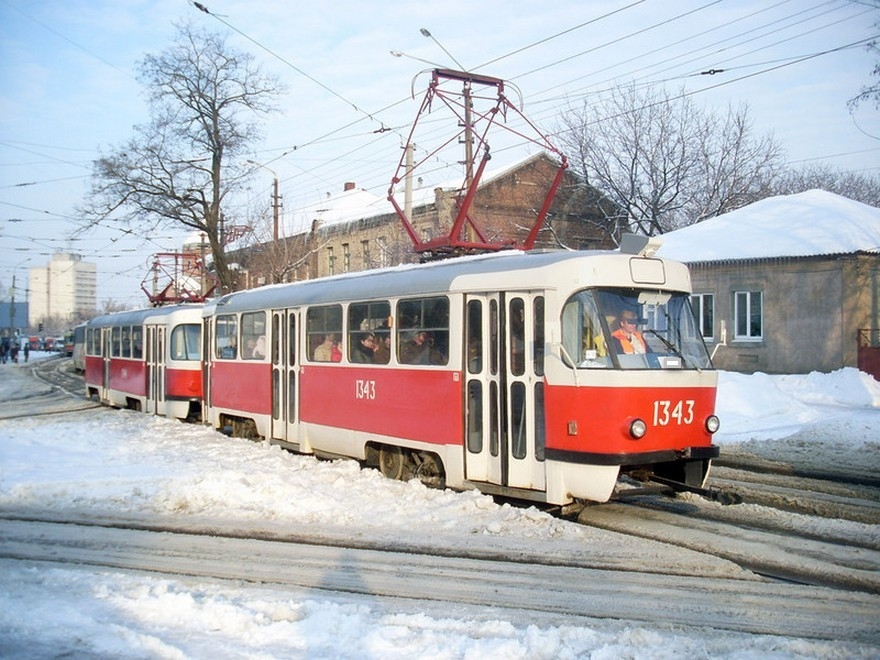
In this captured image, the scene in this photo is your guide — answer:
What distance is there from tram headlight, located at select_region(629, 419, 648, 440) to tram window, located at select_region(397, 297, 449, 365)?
2.56 m

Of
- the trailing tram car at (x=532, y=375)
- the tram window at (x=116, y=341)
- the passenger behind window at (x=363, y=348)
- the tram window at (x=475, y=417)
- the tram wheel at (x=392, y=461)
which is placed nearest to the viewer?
the trailing tram car at (x=532, y=375)

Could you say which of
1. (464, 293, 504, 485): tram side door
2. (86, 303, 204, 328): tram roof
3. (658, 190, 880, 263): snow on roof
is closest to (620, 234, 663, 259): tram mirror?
(464, 293, 504, 485): tram side door

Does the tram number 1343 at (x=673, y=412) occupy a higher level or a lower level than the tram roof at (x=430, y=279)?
lower

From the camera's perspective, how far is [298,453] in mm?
14578

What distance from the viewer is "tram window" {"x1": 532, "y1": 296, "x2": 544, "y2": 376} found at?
28.9 feet

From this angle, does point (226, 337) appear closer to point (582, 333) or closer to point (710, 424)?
point (582, 333)

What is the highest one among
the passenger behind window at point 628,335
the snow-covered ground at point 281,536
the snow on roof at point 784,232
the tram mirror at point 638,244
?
the snow on roof at point 784,232

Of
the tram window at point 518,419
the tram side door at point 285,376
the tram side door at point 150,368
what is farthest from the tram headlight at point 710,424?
the tram side door at point 150,368

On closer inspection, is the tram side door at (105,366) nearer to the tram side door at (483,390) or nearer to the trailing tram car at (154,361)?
the trailing tram car at (154,361)

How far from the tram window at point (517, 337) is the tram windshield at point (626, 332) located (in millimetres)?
592

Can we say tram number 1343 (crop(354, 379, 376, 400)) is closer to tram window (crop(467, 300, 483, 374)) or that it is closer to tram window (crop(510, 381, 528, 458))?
tram window (crop(467, 300, 483, 374))

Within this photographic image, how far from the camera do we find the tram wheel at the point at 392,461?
1126cm

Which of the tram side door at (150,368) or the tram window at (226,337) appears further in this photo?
the tram side door at (150,368)

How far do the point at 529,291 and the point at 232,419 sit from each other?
9908mm
